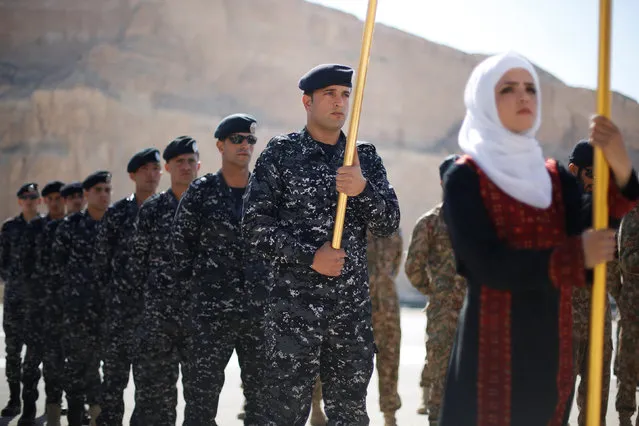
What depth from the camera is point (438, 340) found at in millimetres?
6820

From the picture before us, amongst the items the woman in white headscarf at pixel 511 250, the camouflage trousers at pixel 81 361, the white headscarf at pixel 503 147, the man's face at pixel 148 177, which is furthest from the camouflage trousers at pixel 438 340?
the white headscarf at pixel 503 147

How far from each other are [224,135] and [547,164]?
329cm

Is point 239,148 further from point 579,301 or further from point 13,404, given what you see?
point 13,404

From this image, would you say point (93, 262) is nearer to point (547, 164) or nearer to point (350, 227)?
point (350, 227)

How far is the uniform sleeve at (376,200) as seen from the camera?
14.3ft

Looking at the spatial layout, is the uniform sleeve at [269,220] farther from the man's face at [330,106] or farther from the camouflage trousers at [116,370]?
the camouflage trousers at [116,370]

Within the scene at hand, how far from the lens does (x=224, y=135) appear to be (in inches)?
239

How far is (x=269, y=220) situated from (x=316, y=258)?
37cm

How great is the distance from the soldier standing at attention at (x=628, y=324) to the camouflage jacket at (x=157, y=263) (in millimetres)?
3095

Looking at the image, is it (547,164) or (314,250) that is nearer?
(547,164)

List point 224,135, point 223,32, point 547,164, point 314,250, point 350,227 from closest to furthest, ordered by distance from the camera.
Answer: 1. point 547,164
2. point 314,250
3. point 350,227
4. point 224,135
5. point 223,32

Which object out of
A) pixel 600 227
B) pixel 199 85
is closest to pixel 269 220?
pixel 600 227

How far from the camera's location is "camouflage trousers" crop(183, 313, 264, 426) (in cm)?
569

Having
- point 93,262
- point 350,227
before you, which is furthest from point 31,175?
point 350,227
